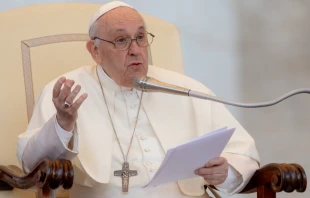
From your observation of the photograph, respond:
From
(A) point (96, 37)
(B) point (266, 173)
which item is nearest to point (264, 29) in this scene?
(A) point (96, 37)

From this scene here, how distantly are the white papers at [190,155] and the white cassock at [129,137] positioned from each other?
31 centimetres

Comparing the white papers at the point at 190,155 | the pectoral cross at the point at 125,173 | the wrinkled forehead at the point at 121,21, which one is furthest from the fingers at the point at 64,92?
the wrinkled forehead at the point at 121,21

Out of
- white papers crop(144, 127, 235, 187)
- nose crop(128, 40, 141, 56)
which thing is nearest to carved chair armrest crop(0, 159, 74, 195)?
white papers crop(144, 127, 235, 187)

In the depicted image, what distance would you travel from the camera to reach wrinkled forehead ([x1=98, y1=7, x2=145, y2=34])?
9.73 feet

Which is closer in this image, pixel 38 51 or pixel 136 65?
pixel 136 65

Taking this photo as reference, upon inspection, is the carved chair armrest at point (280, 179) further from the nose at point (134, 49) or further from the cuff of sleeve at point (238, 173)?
the nose at point (134, 49)

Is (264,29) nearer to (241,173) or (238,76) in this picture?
(238,76)

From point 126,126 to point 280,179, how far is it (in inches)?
32.3

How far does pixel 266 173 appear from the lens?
257cm

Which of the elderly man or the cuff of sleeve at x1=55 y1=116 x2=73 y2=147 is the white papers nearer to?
the elderly man

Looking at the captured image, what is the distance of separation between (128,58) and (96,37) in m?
0.21

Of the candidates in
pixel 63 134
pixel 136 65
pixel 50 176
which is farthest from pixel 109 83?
pixel 50 176

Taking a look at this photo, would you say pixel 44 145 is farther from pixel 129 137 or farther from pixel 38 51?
pixel 38 51

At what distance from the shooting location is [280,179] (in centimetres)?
247
